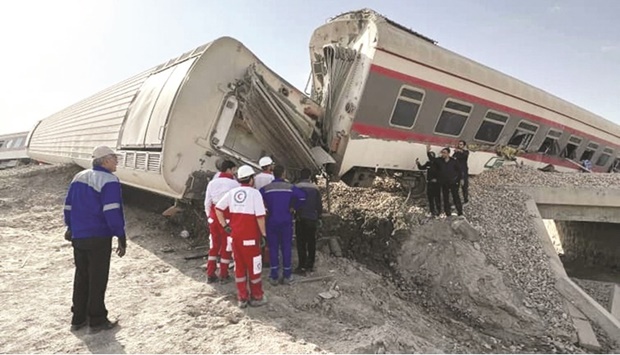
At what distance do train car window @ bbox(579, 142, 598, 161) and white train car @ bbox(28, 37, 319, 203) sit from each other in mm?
11679

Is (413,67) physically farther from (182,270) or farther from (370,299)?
(182,270)

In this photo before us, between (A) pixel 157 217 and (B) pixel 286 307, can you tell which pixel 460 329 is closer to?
(B) pixel 286 307

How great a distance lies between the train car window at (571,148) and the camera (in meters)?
12.1

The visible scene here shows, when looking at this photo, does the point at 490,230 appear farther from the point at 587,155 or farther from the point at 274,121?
the point at 587,155

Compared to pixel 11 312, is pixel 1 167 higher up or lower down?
lower down

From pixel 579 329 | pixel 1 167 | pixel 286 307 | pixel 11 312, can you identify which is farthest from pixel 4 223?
pixel 1 167

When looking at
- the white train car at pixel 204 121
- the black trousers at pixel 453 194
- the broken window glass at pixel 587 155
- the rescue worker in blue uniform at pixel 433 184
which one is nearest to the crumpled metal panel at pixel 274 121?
the white train car at pixel 204 121

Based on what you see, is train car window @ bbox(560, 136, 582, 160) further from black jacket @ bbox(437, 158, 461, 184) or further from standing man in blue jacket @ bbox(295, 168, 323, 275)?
standing man in blue jacket @ bbox(295, 168, 323, 275)

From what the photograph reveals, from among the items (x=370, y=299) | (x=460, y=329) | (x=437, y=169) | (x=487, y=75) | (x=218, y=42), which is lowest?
(x=460, y=329)

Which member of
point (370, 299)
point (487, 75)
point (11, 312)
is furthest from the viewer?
point (487, 75)

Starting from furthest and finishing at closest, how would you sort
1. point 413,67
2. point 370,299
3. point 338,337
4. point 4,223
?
point 4,223 → point 413,67 → point 370,299 → point 338,337

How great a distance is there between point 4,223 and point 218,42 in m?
5.88

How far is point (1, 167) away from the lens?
62.1 ft

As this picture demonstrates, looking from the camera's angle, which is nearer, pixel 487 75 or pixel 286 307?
pixel 286 307
